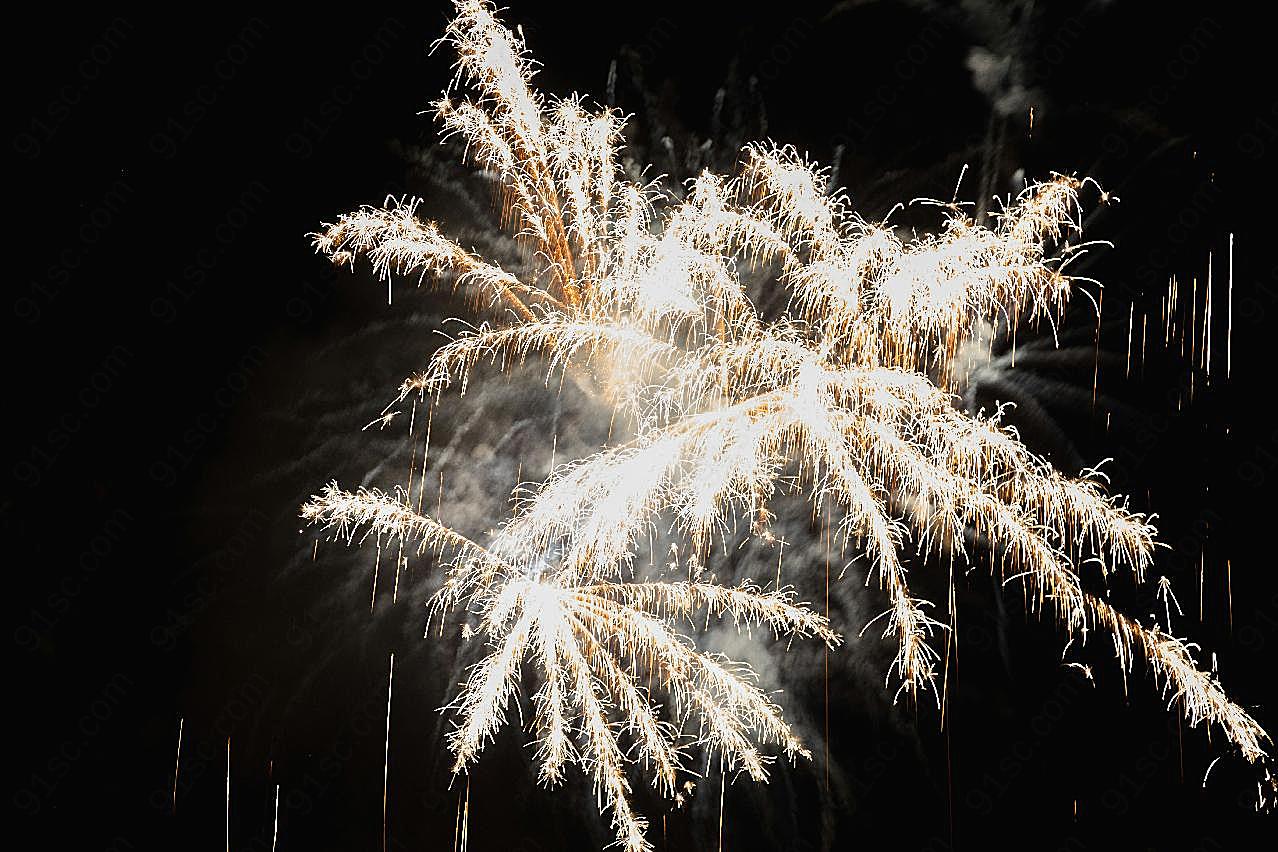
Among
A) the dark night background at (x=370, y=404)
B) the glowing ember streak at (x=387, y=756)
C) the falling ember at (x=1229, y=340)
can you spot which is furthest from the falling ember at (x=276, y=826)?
the falling ember at (x=1229, y=340)

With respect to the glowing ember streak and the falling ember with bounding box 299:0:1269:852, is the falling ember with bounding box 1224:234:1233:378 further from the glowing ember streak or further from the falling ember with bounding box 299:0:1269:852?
the glowing ember streak

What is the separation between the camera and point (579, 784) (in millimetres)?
1814

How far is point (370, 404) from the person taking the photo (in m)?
2.01

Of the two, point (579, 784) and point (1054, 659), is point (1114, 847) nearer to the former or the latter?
point (1054, 659)

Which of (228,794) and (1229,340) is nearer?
(1229,340)

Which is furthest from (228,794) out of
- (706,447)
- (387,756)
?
(706,447)

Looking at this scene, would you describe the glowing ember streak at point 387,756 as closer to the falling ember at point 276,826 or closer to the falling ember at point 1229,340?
the falling ember at point 276,826

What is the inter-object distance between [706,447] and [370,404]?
0.81 metres

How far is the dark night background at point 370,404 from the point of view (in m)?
1.57

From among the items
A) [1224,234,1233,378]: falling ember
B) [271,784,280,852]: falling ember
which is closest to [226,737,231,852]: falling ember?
[271,784,280,852]: falling ember

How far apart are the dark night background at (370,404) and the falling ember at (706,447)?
2.6 inches

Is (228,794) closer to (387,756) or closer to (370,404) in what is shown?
(387,756)

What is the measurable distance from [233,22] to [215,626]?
1554 millimetres

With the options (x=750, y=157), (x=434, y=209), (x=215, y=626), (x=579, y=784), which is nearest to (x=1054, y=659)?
(x=579, y=784)
